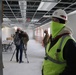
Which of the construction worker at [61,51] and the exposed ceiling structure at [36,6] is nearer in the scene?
the construction worker at [61,51]

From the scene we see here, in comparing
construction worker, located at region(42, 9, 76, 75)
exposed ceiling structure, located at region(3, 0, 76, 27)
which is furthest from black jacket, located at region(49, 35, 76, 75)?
exposed ceiling structure, located at region(3, 0, 76, 27)

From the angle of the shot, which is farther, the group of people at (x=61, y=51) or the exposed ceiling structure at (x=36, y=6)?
the exposed ceiling structure at (x=36, y=6)

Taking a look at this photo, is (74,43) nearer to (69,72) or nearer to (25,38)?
(69,72)

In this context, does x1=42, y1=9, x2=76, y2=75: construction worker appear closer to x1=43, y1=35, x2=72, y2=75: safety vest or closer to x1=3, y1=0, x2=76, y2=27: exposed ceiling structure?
x1=43, y1=35, x2=72, y2=75: safety vest

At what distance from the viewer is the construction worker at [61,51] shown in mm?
1260

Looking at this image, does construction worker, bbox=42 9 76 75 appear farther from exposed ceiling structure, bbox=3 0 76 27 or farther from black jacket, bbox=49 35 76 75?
exposed ceiling structure, bbox=3 0 76 27

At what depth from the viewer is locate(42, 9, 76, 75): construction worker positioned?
49.6 inches

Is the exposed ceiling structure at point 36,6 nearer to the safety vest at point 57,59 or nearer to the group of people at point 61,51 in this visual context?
the group of people at point 61,51

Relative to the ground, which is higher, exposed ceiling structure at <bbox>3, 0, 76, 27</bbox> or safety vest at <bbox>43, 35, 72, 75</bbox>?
exposed ceiling structure at <bbox>3, 0, 76, 27</bbox>

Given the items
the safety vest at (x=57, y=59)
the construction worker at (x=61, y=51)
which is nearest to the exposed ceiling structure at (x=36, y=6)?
the construction worker at (x=61, y=51)

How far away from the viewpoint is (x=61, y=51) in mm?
1324

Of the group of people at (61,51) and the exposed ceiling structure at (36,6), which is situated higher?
the exposed ceiling structure at (36,6)

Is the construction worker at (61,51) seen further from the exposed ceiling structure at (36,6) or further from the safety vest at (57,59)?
the exposed ceiling structure at (36,6)

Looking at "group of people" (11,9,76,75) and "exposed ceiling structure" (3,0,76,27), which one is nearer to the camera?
"group of people" (11,9,76,75)
